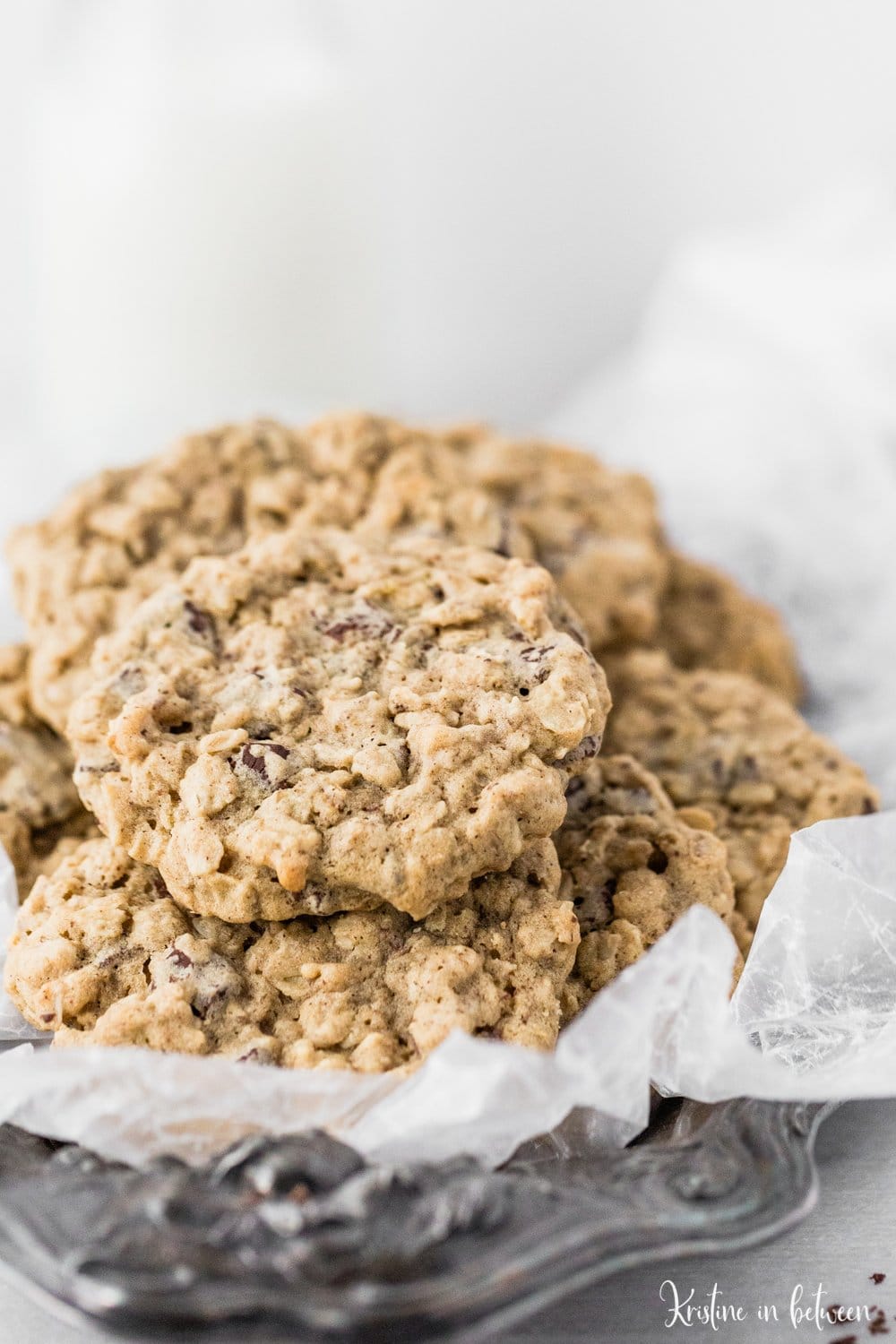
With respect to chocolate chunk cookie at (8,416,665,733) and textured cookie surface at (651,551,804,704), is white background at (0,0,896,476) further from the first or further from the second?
textured cookie surface at (651,551,804,704)

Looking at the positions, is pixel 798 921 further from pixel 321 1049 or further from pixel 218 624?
pixel 218 624

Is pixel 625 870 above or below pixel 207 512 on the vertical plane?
below

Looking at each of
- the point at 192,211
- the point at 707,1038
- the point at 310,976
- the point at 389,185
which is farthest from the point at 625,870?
the point at 389,185

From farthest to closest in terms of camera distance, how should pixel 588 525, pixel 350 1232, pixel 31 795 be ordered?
pixel 588 525, pixel 31 795, pixel 350 1232

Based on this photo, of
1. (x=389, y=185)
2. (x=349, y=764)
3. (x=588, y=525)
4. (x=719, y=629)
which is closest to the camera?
(x=349, y=764)

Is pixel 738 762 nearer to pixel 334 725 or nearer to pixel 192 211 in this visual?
pixel 334 725
